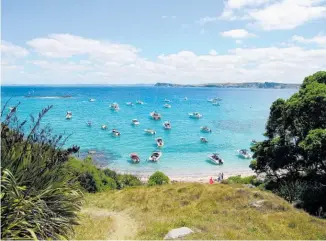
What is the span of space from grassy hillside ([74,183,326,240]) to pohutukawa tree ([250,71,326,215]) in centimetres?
516

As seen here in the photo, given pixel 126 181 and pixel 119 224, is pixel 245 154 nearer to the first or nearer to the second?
pixel 126 181

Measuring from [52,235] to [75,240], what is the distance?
6.07ft

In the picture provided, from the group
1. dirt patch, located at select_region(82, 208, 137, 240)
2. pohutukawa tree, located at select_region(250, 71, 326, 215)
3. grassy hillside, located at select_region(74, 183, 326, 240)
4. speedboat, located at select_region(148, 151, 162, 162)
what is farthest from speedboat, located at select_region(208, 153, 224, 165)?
dirt patch, located at select_region(82, 208, 137, 240)

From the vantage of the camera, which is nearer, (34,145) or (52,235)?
(52,235)

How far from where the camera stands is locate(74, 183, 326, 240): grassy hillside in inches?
403

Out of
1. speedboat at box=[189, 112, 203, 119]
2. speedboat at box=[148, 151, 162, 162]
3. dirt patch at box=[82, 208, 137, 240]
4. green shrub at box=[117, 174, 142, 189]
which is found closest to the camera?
dirt patch at box=[82, 208, 137, 240]

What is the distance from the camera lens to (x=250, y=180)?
29.8m

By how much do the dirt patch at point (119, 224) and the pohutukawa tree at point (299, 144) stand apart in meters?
10.0

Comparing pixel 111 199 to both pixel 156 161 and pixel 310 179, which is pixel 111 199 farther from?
pixel 156 161

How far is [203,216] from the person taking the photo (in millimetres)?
12531

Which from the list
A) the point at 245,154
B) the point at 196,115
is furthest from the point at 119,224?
the point at 196,115

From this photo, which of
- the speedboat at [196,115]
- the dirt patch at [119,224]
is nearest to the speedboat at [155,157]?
the dirt patch at [119,224]

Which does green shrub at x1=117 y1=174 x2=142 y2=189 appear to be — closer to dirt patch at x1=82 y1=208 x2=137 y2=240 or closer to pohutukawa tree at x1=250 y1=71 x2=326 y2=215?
pohutukawa tree at x1=250 y1=71 x2=326 y2=215

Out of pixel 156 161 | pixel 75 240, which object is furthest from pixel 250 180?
pixel 75 240
